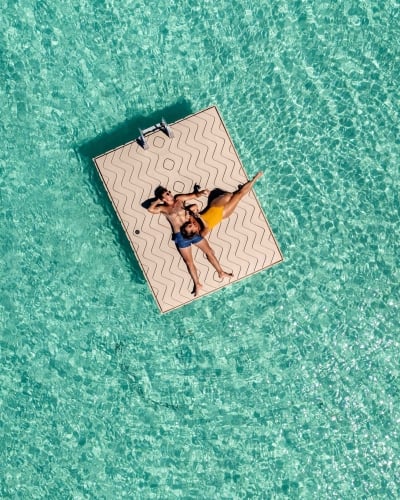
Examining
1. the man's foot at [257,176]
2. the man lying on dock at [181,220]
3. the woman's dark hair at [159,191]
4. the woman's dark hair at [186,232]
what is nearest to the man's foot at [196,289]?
the man lying on dock at [181,220]

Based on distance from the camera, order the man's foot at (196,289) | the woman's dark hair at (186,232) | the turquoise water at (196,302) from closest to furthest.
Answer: the woman's dark hair at (186,232) < the man's foot at (196,289) < the turquoise water at (196,302)

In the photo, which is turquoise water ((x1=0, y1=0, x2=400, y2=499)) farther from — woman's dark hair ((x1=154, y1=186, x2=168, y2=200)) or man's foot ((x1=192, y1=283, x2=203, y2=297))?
woman's dark hair ((x1=154, y1=186, x2=168, y2=200))

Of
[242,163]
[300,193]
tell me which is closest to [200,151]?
[242,163]

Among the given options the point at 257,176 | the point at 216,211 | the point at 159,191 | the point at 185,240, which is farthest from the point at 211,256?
the point at 257,176

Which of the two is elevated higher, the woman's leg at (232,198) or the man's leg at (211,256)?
the woman's leg at (232,198)

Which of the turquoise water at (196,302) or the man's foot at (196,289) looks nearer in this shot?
the man's foot at (196,289)

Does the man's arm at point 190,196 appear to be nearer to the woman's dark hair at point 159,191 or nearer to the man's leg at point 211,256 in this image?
the woman's dark hair at point 159,191
